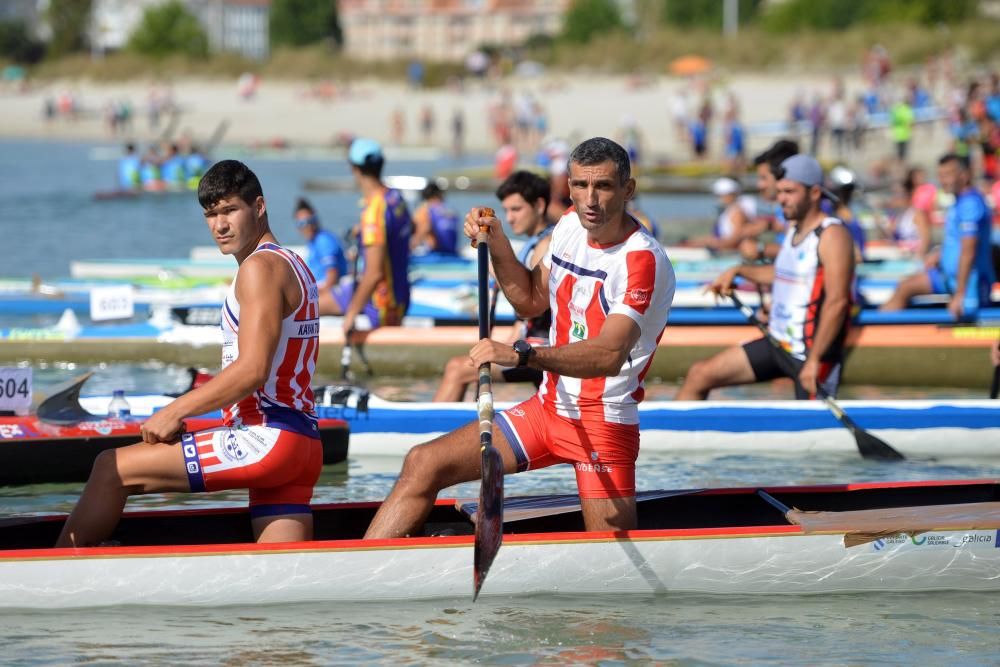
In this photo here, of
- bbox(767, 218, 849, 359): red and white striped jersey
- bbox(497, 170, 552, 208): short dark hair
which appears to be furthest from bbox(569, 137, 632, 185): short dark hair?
bbox(767, 218, 849, 359): red and white striped jersey

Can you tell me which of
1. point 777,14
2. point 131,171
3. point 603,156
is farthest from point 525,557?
point 777,14

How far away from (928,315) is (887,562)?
6.25 m

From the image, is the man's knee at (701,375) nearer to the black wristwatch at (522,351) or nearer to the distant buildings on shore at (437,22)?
the black wristwatch at (522,351)

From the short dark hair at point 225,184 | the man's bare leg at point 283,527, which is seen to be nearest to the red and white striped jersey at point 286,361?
the short dark hair at point 225,184

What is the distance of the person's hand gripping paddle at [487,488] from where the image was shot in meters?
5.64

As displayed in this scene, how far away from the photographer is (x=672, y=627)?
20.6 ft

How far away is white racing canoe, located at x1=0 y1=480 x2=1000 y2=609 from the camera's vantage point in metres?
6.04

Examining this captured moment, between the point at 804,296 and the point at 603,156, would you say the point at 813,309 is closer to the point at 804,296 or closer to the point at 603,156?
the point at 804,296

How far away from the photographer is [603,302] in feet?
19.3

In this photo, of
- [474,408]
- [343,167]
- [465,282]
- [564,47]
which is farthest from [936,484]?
[564,47]

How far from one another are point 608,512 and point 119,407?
4.03m

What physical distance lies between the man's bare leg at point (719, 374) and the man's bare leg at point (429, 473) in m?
3.44

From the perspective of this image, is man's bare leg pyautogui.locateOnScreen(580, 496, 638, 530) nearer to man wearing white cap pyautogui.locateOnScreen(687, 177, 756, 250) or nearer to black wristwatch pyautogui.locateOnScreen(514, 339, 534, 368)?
black wristwatch pyautogui.locateOnScreen(514, 339, 534, 368)

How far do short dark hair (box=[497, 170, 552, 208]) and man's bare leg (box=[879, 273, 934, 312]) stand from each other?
5213 millimetres
